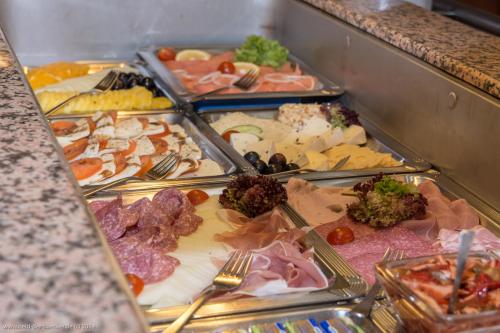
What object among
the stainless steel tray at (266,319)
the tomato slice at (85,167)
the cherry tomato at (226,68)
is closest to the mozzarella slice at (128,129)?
the tomato slice at (85,167)

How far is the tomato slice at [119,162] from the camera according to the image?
6.60 feet

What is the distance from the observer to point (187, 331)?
48.9 inches

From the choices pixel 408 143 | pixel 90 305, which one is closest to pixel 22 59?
pixel 408 143

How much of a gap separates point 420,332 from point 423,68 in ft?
3.87

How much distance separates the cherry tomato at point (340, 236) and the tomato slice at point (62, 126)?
3.29 ft

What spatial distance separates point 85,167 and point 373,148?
94 centimetres

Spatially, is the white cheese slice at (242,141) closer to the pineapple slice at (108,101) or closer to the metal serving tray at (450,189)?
the metal serving tray at (450,189)

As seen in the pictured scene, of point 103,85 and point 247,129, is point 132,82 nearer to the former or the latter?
point 103,85

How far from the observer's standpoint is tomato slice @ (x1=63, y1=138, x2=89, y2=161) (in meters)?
2.12

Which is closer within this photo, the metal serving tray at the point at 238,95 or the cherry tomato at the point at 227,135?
the cherry tomato at the point at 227,135

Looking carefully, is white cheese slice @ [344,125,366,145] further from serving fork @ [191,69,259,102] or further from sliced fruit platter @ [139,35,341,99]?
serving fork @ [191,69,259,102]

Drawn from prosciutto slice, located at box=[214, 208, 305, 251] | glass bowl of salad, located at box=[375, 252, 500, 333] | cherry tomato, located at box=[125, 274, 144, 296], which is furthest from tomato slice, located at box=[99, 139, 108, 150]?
glass bowl of salad, located at box=[375, 252, 500, 333]

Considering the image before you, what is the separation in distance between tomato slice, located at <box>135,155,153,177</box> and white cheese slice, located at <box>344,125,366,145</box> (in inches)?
25.9

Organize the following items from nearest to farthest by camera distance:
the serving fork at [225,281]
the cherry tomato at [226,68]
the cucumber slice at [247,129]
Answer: the serving fork at [225,281] → the cucumber slice at [247,129] → the cherry tomato at [226,68]
